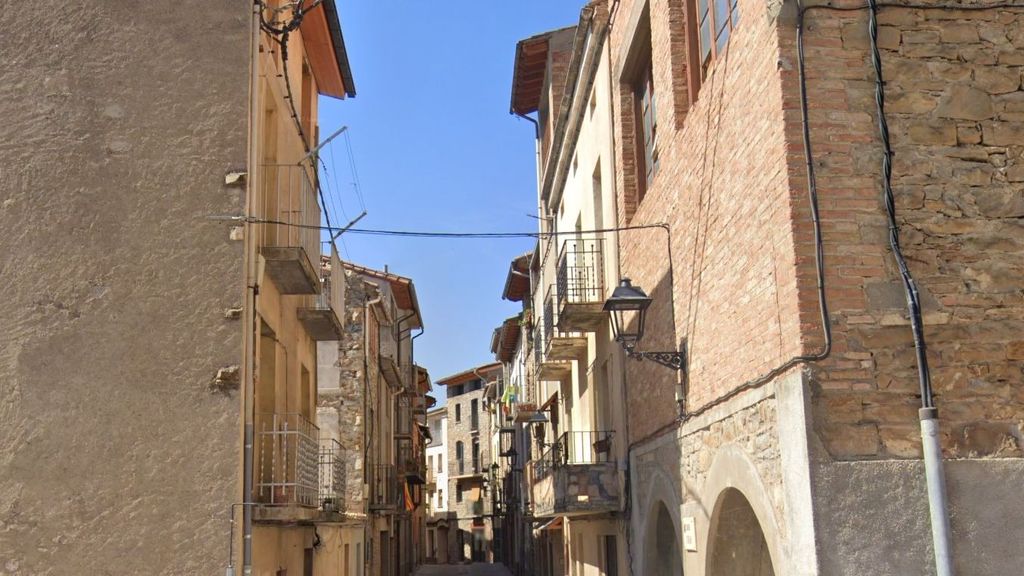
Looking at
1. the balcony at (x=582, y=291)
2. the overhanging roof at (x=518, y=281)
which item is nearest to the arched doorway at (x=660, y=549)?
the balcony at (x=582, y=291)

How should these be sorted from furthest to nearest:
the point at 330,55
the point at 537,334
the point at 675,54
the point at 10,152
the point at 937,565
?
the point at 537,334, the point at 330,55, the point at 675,54, the point at 10,152, the point at 937,565

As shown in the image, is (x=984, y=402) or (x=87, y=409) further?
(x=87, y=409)

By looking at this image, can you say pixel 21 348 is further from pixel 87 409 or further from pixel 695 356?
pixel 695 356

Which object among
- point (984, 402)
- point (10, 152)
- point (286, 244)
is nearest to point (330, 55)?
point (286, 244)

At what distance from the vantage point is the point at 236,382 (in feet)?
32.3

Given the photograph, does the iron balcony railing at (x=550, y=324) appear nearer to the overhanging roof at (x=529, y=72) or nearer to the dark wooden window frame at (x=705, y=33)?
the overhanging roof at (x=529, y=72)

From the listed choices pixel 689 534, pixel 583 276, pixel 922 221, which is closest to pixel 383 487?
pixel 583 276

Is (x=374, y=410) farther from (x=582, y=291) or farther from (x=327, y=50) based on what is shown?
(x=327, y=50)

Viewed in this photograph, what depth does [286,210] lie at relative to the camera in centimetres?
1203

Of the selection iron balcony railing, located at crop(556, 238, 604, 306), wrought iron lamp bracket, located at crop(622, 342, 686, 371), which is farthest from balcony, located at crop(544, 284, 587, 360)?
wrought iron lamp bracket, located at crop(622, 342, 686, 371)

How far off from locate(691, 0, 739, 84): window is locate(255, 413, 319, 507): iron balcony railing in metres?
4.99

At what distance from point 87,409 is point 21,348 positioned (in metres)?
0.81

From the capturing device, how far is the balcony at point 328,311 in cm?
1409

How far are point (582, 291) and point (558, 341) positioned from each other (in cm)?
214
